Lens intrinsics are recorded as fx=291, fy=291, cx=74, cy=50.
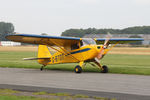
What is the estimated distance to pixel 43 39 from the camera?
18.6 meters

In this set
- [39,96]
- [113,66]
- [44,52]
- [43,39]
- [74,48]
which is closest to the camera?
Answer: [39,96]

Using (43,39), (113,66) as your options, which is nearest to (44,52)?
(43,39)

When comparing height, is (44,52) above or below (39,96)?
above

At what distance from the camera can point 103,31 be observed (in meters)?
136

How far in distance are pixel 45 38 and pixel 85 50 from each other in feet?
8.60

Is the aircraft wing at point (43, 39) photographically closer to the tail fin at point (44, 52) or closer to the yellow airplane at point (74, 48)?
the yellow airplane at point (74, 48)

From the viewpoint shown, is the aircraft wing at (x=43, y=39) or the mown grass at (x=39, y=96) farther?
the aircraft wing at (x=43, y=39)

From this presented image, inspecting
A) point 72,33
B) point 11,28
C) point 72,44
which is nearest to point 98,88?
point 72,44

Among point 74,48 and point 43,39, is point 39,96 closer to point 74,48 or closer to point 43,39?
point 43,39

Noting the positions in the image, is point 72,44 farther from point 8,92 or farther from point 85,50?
point 8,92

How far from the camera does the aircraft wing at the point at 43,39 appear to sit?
17.5 m

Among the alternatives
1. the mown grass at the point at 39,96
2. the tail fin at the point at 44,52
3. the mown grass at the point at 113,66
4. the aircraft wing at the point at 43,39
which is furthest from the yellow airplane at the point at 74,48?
the mown grass at the point at 39,96

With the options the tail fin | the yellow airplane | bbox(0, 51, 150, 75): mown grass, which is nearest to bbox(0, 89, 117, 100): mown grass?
the yellow airplane

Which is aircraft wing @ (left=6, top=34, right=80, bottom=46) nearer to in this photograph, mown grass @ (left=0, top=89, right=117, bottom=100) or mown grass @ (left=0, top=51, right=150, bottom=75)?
mown grass @ (left=0, top=51, right=150, bottom=75)
